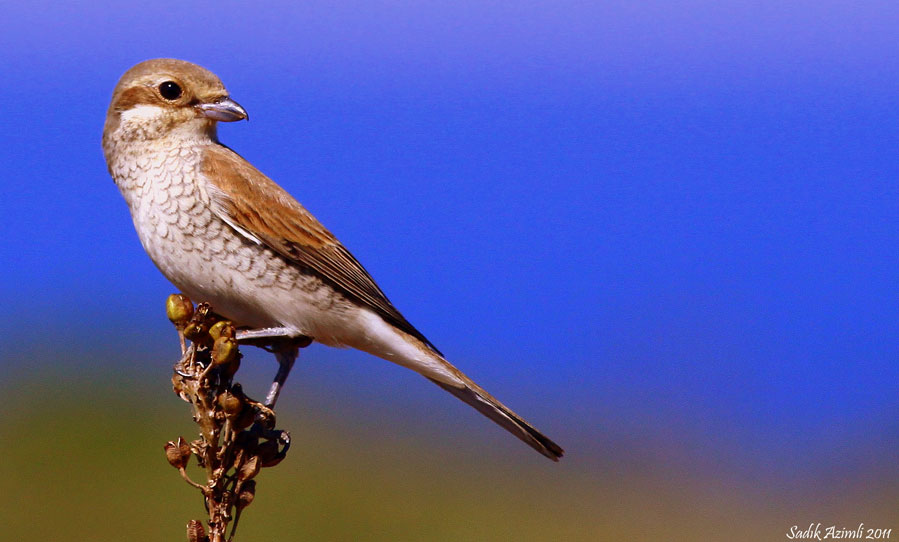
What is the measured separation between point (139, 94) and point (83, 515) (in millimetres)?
5082

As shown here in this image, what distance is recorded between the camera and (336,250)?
12.5 ft

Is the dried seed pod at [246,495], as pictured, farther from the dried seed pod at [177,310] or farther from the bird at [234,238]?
the bird at [234,238]

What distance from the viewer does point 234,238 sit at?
3.46 m

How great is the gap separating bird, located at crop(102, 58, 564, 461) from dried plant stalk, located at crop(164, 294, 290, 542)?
0.64m

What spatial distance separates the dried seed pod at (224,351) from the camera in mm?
2510

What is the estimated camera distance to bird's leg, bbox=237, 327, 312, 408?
3.45 meters

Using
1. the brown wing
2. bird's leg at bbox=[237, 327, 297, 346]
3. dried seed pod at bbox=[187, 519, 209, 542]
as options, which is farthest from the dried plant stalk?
the brown wing

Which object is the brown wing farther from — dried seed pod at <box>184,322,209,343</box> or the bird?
dried seed pod at <box>184,322,209,343</box>

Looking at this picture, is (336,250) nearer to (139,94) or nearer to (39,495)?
(139,94)

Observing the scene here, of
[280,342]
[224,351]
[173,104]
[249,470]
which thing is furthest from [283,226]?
[249,470]

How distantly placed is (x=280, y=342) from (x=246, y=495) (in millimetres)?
1325

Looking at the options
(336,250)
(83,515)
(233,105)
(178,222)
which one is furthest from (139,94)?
(83,515)

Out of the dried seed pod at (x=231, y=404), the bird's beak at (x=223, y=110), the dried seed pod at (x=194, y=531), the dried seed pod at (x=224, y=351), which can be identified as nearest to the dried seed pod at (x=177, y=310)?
the dried seed pod at (x=224, y=351)

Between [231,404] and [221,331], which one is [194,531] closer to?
[231,404]
